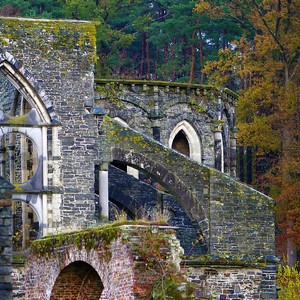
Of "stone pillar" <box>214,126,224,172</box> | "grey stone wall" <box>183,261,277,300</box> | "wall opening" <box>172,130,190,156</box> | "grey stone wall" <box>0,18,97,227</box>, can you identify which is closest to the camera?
"grey stone wall" <box>183,261,277,300</box>

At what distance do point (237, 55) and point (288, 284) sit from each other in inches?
553

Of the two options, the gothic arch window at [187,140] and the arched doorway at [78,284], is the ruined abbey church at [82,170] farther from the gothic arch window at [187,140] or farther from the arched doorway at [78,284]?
the arched doorway at [78,284]

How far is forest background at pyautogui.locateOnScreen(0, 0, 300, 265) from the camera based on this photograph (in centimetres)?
5375

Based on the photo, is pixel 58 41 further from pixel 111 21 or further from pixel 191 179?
pixel 111 21

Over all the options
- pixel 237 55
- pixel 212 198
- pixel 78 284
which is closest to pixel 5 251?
pixel 78 284

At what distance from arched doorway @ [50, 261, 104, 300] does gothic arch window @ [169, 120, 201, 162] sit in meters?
16.3

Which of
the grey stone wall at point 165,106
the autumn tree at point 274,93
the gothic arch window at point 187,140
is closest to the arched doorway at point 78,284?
the grey stone wall at point 165,106

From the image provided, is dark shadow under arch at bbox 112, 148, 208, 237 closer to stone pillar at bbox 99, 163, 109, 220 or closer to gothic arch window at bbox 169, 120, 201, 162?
stone pillar at bbox 99, 163, 109, 220

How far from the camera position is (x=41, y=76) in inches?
1524

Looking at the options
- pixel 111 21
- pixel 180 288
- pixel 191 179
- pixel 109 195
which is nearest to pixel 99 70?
pixel 111 21

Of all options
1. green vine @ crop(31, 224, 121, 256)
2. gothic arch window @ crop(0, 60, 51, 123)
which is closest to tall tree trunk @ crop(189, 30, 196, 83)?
gothic arch window @ crop(0, 60, 51, 123)

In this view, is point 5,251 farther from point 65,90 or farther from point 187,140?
point 187,140

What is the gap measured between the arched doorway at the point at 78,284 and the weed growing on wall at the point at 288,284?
43.5ft

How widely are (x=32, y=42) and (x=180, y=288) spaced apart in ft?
44.8
